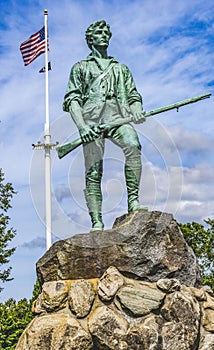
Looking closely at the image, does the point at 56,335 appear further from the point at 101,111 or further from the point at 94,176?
the point at 101,111

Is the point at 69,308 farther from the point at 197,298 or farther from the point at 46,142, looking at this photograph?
the point at 46,142

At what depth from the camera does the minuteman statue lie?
337 inches

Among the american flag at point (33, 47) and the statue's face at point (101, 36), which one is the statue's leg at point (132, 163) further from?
the american flag at point (33, 47)

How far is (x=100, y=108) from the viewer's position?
8.89 meters

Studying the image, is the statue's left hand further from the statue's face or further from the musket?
the statue's face

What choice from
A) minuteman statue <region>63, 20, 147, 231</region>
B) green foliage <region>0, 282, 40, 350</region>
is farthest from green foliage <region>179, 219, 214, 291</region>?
minuteman statue <region>63, 20, 147, 231</region>

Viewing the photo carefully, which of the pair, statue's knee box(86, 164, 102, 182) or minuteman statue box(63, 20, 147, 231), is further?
statue's knee box(86, 164, 102, 182)

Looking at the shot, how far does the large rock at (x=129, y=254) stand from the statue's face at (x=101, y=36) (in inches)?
105

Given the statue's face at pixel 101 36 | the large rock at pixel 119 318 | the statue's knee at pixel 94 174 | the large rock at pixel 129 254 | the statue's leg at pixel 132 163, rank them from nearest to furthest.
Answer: the large rock at pixel 119 318, the large rock at pixel 129 254, the statue's leg at pixel 132 163, the statue's knee at pixel 94 174, the statue's face at pixel 101 36

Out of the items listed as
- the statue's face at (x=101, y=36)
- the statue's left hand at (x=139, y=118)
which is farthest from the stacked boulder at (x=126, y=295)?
the statue's face at (x=101, y=36)

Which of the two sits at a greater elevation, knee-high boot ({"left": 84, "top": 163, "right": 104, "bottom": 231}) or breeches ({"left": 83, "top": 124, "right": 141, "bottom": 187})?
breeches ({"left": 83, "top": 124, "right": 141, "bottom": 187})

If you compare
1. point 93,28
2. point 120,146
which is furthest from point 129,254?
point 93,28

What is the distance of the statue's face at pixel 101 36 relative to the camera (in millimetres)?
9227

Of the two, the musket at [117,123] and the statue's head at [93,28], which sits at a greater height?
the statue's head at [93,28]
